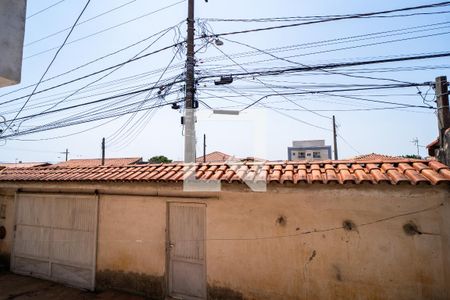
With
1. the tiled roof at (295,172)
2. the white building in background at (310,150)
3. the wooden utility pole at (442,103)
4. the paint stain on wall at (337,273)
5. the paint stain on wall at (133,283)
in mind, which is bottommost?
the paint stain on wall at (133,283)

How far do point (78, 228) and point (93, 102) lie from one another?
177 inches

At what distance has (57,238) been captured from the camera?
27.4 ft

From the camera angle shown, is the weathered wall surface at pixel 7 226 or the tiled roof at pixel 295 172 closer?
the tiled roof at pixel 295 172

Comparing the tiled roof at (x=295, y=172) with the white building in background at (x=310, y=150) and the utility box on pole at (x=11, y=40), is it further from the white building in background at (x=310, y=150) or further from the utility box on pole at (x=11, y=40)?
the white building in background at (x=310, y=150)

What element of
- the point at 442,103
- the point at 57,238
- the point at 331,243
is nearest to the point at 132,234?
the point at 57,238

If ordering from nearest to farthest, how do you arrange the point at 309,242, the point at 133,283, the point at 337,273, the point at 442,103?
1. the point at 337,273
2. the point at 309,242
3. the point at 133,283
4. the point at 442,103

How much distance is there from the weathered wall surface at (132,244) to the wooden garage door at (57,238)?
348 mm

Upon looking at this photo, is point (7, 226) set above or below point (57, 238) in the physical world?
above

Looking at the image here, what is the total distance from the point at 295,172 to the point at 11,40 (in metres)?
5.19

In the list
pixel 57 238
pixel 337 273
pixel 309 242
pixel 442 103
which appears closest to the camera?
pixel 337 273

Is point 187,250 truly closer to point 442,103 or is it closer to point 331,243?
point 331,243

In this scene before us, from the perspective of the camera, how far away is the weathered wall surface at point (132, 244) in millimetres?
6828

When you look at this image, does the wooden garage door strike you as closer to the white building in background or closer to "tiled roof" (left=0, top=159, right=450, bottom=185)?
"tiled roof" (left=0, top=159, right=450, bottom=185)

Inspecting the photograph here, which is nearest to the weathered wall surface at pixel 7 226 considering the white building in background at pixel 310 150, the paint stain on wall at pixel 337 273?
the paint stain on wall at pixel 337 273
